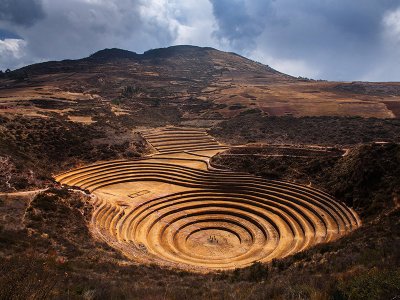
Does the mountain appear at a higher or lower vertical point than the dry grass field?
higher

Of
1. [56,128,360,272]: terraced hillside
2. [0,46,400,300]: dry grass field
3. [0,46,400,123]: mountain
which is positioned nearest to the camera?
[0,46,400,300]: dry grass field

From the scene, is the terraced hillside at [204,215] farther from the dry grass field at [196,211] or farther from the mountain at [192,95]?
the mountain at [192,95]

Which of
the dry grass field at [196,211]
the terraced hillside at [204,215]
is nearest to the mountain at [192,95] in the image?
the dry grass field at [196,211]

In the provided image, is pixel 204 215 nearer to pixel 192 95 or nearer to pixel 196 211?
pixel 196 211

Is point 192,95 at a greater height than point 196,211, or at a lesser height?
greater

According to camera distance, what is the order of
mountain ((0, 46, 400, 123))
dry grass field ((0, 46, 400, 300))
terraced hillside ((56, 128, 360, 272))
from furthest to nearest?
mountain ((0, 46, 400, 123)) < terraced hillside ((56, 128, 360, 272)) < dry grass field ((0, 46, 400, 300))

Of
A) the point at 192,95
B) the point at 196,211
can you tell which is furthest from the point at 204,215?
the point at 192,95

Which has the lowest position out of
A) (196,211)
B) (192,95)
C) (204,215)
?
(204,215)

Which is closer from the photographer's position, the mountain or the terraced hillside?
the terraced hillside

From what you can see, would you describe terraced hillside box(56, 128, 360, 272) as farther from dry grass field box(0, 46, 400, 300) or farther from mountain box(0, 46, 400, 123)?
mountain box(0, 46, 400, 123)

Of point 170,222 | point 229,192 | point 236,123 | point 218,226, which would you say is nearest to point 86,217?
point 170,222

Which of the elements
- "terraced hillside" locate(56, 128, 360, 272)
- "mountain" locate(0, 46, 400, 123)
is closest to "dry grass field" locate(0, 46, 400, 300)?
"terraced hillside" locate(56, 128, 360, 272)
